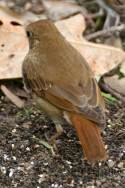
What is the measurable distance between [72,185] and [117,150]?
1.90 ft

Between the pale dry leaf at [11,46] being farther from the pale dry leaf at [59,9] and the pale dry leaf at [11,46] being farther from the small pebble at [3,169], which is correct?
the small pebble at [3,169]

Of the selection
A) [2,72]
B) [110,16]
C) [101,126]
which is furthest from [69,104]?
[110,16]

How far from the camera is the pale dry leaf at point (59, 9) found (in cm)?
724

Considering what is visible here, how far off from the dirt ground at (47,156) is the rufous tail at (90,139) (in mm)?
224

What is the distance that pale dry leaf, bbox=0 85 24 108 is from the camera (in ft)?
19.2

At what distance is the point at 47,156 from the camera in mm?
5070

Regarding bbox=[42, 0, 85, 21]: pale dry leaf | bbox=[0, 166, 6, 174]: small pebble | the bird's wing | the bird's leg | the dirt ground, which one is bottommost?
bbox=[0, 166, 6, 174]: small pebble

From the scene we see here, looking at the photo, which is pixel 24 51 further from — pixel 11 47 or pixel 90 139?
pixel 90 139

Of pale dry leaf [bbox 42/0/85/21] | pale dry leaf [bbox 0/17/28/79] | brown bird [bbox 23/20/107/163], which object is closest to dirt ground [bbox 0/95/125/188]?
brown bird [bbox 23/20/107/163]

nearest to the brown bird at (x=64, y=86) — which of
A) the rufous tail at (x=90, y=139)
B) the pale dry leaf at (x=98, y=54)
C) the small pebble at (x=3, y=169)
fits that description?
the rufous tail at (x=90, y=139)

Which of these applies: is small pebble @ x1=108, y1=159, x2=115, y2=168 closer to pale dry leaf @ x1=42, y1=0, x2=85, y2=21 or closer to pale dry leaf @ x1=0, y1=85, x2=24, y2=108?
pale dry leaf @ x1=0, y1=85, x2=24, y2=108

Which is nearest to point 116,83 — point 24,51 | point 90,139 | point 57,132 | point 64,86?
point 24,51

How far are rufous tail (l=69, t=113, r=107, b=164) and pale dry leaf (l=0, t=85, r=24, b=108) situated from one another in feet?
3.56

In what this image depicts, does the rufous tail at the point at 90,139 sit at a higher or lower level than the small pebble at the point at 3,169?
higher
